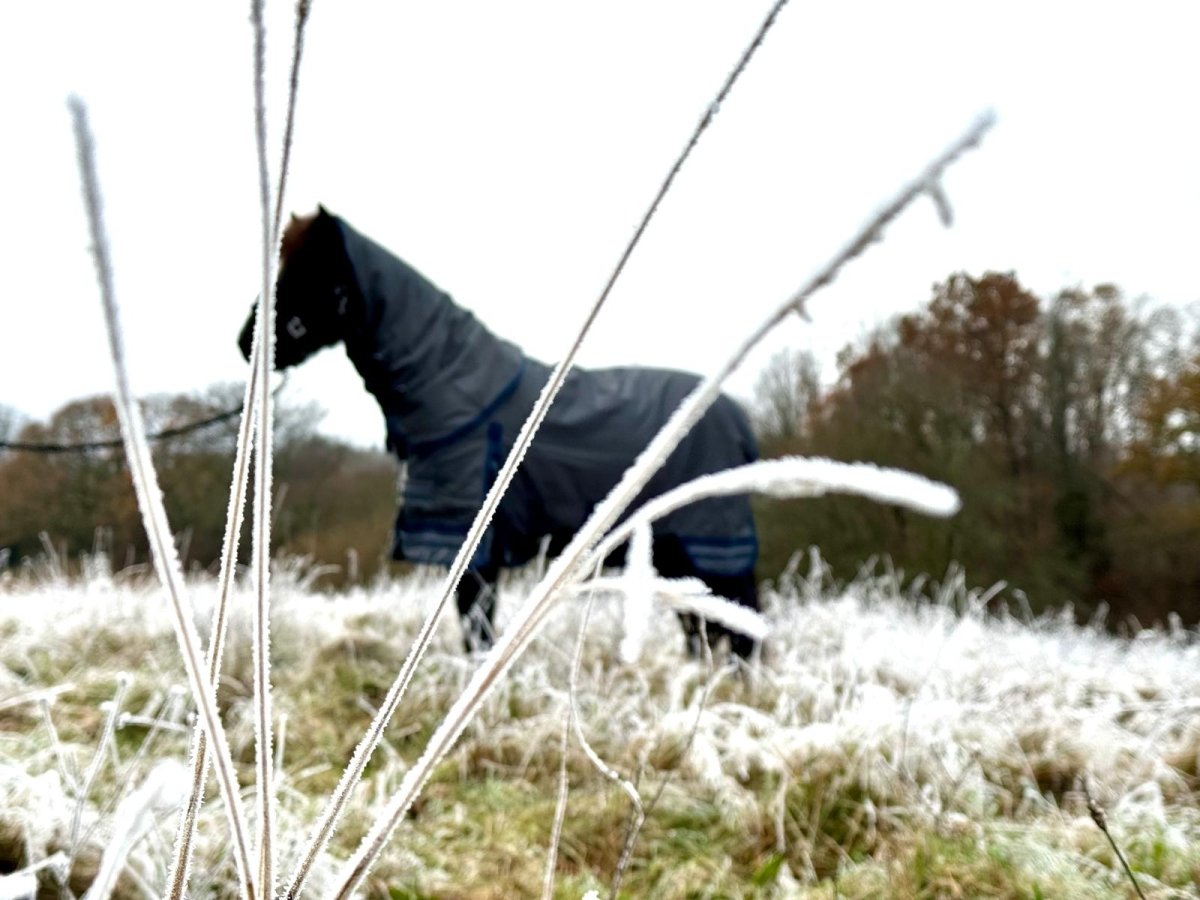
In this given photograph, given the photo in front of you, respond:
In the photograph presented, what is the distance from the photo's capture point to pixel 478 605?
2125 millimetres

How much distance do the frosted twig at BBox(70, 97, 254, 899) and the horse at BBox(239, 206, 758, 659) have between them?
1770 mm

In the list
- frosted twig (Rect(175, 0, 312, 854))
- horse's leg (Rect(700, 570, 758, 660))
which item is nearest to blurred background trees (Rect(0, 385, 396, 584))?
horse's leg (Rect(700, 570, 758, 660))

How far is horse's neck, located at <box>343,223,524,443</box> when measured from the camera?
220 centimetres

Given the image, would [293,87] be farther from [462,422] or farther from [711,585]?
[711,585]

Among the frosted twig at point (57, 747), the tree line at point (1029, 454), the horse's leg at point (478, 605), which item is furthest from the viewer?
the tree line at point (1029, 454)

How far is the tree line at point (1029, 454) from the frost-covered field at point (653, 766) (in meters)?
3.47

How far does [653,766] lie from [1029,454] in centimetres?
585

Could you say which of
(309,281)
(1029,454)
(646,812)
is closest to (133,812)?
(646,812)

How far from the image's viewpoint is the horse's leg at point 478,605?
6.97 feet

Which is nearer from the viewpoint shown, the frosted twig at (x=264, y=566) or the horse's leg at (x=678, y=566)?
the frosted twig at (x=264, y=566)

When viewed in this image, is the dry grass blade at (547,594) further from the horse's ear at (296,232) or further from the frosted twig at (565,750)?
the horse's ear at (296,232)

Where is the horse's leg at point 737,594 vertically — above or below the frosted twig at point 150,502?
below

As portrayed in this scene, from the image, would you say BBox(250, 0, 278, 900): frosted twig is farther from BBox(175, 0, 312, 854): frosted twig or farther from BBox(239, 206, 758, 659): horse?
BBox(239, 206, 758, 659): horse

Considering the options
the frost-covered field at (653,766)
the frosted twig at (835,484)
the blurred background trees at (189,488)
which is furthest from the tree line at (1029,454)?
the frosted twig at (835,484)
